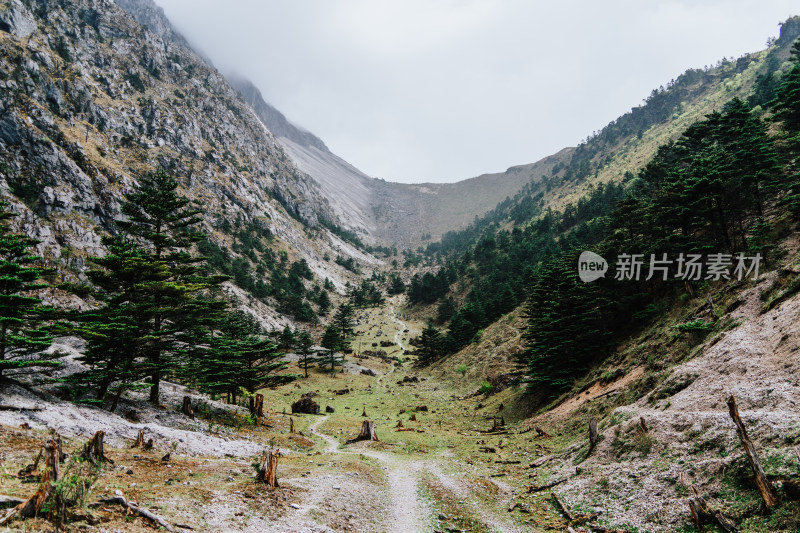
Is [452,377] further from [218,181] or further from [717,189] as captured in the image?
[218,181]

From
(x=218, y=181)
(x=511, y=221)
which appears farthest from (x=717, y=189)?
(x=511, y=221)

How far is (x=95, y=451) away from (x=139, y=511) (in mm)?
5354

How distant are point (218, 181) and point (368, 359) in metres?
108

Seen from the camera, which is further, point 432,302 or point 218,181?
point 218,181

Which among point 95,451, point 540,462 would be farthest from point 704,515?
point 95,451

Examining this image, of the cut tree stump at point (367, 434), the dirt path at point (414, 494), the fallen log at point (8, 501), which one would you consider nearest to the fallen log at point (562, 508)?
the dirt path at point (414, 494)

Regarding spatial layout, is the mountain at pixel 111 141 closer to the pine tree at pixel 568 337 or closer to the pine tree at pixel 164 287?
the pine tree at pixel 164 287

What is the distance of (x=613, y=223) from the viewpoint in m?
39.4

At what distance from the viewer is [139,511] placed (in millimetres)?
8266

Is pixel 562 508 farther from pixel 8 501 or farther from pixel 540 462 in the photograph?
pixel 8 501

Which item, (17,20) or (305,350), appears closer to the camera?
(305,350)

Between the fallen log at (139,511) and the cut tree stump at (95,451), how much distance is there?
4188 mm

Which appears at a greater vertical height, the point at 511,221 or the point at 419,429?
the point at 511,221

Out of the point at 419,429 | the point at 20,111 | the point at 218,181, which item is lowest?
the point at 419,429
